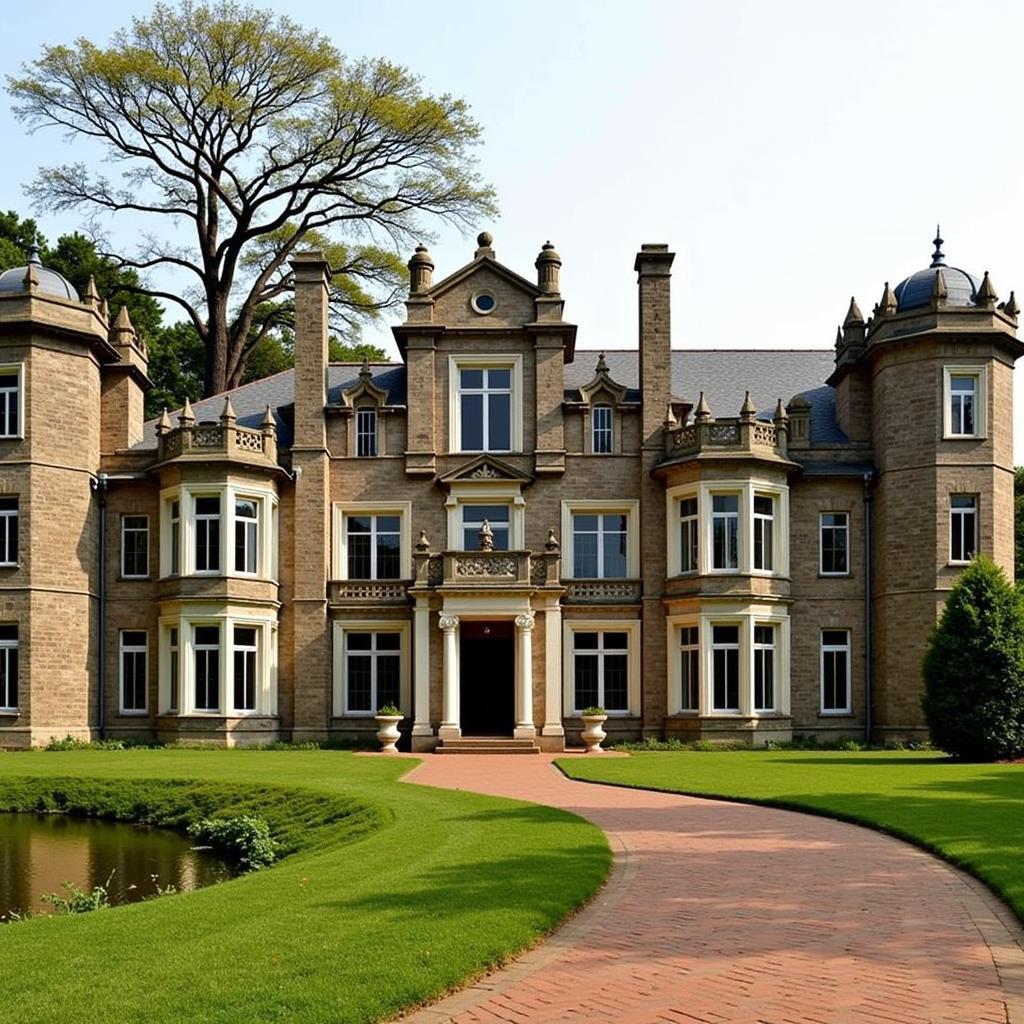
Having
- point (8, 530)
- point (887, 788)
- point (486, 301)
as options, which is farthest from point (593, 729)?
point (8, 530)

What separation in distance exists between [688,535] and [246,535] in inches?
454

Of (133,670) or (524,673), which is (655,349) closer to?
(524,673)

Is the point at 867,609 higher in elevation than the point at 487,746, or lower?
higher

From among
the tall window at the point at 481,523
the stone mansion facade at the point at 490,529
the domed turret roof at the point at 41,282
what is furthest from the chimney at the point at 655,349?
the domed turret roof at the point at 41,282

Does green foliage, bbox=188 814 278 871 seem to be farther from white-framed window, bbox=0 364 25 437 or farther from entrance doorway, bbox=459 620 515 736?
white-framed window, bbox=0 364 25 437

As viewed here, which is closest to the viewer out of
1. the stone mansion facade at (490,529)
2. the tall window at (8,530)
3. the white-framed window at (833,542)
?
the tall window at (8,530)

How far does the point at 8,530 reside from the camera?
3256 cm

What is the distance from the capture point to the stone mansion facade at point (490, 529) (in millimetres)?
32594

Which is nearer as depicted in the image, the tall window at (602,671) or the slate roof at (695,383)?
the tall window at (602,671)

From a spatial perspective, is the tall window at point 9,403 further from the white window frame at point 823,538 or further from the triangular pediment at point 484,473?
the white window frame at point 823,538

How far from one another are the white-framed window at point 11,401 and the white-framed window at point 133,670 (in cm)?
598

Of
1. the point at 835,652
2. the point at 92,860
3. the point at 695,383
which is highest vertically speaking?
Answer: the point at 695,383

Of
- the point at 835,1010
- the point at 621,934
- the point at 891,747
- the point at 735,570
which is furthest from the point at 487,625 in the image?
the point at 835,1010

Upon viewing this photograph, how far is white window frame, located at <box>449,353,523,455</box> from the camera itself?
34500 mm
